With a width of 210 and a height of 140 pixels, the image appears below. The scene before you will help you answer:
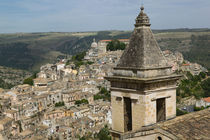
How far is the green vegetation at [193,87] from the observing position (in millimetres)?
73606

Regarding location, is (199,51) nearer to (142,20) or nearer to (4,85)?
(4,85)

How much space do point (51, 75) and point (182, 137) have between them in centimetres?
9046

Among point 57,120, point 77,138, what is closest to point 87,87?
point 57,120

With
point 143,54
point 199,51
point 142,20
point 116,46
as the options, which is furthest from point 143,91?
point 199,51

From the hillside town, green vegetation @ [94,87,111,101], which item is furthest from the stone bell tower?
green vegetation @ [94,87,111,101]

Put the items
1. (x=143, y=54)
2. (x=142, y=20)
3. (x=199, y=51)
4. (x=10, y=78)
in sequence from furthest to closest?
(x=199, y=51) → (x=10, y=78) → (x=142, y=20) → (x=143, y=54)

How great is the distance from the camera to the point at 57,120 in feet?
188

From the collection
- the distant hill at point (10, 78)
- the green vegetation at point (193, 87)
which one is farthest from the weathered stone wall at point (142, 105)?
the distant hill at point (10, 78)

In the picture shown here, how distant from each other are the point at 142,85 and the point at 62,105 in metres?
63.4

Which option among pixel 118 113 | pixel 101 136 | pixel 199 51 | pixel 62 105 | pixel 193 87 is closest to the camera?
pixel 118 113

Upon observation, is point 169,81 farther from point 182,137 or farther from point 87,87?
point 87,87

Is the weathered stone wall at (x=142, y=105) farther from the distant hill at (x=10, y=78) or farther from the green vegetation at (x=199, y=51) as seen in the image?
the green vegetation at (x=199, y=51)

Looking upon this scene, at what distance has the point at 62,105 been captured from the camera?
69.9 meters

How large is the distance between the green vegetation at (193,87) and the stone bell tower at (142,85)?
6545cm
